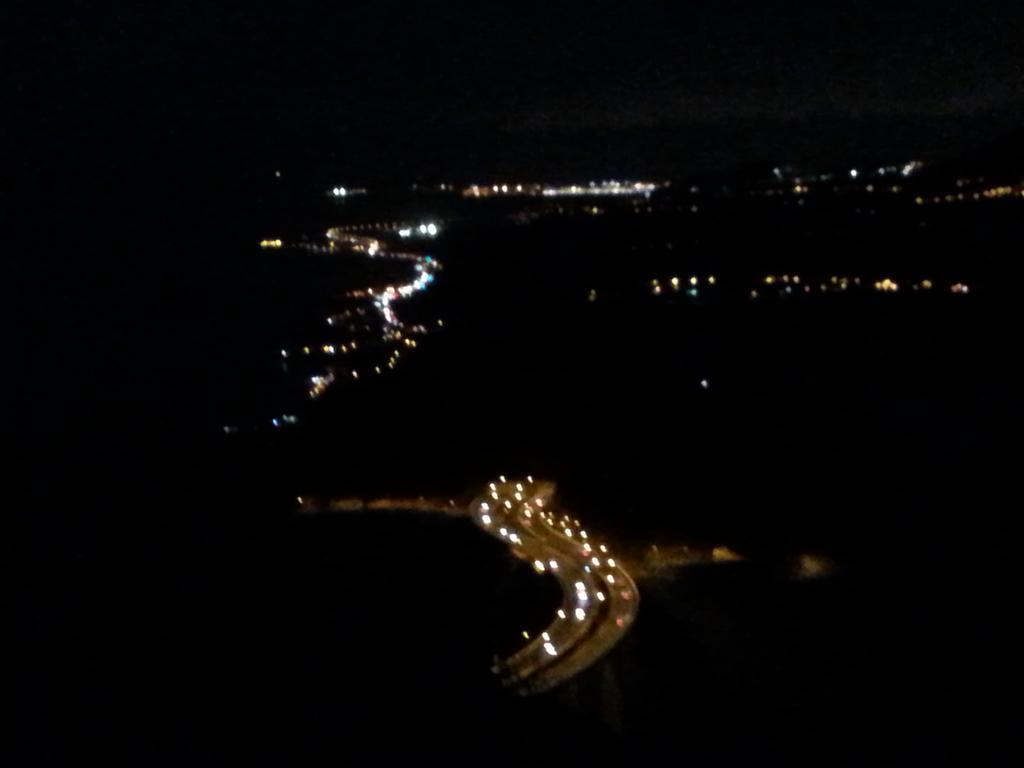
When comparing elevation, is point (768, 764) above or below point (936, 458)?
above

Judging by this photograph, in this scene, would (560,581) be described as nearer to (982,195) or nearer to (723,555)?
(723,555)

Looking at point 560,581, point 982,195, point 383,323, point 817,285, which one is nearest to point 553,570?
point 560,581

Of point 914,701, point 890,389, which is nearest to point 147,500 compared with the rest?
point 914,701

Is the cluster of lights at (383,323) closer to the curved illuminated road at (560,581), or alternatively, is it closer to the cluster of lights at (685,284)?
the cluster of lights at (685,284)

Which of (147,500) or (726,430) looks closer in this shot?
(147,500)

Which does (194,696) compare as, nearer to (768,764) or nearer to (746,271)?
(768,764)

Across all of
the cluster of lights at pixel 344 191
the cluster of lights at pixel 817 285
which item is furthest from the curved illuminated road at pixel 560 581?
the cluster of lights at pixel 344 191

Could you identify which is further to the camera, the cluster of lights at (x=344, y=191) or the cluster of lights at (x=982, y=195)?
the cluster of lights at (x=344, y=191)

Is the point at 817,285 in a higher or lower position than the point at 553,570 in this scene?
lower

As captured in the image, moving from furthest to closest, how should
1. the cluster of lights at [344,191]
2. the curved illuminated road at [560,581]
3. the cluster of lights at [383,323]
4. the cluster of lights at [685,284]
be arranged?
the cluster of lights at [344,191]
the cluster of lights at [685,284]
the cluster of lights at [383,323]
the curved illuminated road at [560,581]
